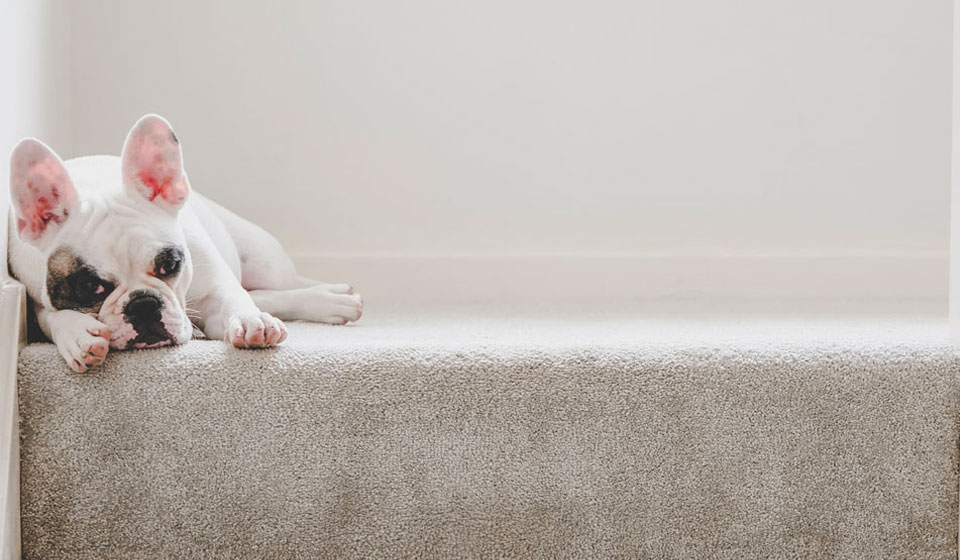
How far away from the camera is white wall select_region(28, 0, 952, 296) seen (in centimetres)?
209

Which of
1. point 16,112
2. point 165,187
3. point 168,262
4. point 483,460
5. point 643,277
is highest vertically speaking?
point 16,112

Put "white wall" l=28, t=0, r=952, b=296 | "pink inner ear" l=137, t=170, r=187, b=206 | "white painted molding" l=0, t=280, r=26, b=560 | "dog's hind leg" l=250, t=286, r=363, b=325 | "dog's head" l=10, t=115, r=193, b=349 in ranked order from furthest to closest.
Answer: "white wall" l=28, t=0, r=952, b=296 → "dog's hind leg" l=250, t=286, r=363, b=325 → "pink inner ear" l=137, t=170, r=187, b=206 → "dog's head" l=10, t=115, r=193, b=349 → "white painted molding" l=0, t=280, r=26, b=560

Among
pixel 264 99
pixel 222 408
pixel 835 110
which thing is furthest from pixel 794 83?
pixel 222 408

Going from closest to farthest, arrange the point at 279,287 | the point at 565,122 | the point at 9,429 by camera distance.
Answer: the point at 9,429 → the point at 279,287 → the point at 565,122

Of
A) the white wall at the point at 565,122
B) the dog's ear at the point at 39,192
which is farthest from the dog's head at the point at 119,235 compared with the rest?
the white wall at the point at 565,122

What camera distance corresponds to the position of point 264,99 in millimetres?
2098

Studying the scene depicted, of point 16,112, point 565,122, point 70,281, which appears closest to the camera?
point 70,281

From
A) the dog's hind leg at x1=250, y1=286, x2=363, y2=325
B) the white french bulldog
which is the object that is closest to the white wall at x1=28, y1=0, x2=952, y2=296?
the dog's hind leg at x1=250, y1=286, x2=363, y2=325

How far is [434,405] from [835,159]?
4.69 feet

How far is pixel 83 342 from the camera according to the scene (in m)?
1.17

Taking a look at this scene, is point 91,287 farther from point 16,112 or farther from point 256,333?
point 16,112

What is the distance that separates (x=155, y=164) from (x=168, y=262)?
0.46ft

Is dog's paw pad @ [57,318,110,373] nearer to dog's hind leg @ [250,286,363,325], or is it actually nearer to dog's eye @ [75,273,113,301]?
dog's eye @ [75,273,113,301]

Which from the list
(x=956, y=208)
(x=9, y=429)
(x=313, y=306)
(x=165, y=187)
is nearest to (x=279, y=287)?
(x=313, y=306)
